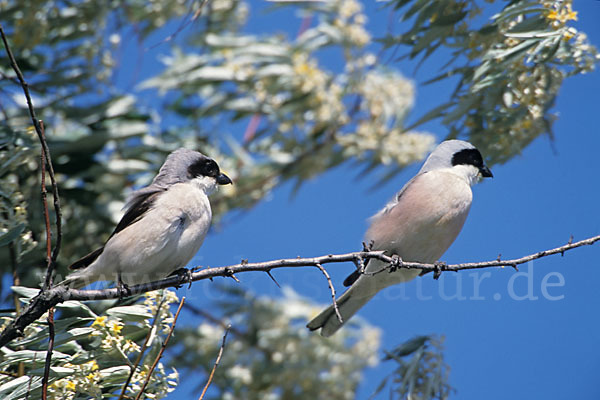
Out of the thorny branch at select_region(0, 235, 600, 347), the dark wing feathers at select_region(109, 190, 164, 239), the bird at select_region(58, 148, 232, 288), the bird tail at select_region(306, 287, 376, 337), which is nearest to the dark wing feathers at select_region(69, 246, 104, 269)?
the bird at select_region(58, 148, 232, 288)

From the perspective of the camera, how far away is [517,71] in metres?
3.62

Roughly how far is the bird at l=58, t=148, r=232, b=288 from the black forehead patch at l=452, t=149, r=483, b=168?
1406mm

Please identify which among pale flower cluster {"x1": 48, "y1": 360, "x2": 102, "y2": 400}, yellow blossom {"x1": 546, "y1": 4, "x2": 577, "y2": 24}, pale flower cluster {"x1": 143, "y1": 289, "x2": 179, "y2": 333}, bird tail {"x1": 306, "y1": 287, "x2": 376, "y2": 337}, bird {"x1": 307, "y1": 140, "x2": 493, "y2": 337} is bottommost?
pale flower cluster {"x1": 48, "y1": 360, "x2": 102, "y2": 400}

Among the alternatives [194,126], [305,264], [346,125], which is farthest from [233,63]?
[305,264]

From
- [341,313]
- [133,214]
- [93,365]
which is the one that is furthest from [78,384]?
[341,313]

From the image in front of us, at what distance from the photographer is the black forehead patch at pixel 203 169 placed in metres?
3.76

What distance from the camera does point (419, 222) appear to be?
3592mm

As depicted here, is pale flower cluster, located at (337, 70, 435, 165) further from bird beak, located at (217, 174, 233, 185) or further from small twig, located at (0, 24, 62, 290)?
small twig, located at (0, 24, 62, 290)

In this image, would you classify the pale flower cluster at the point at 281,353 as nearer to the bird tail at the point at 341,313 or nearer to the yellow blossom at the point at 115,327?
the bird tail at the point at 341,313

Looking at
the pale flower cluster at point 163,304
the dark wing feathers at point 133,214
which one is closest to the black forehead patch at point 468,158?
the dark wing feathers at point 133,214

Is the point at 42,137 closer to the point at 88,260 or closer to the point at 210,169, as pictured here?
the point at 88,260

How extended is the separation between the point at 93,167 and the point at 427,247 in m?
2.12

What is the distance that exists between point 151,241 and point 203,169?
2.18 ft

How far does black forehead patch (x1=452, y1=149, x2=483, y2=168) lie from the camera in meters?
3.85
